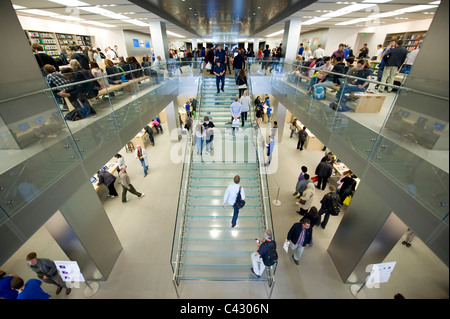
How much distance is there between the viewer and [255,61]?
1144 centimetres

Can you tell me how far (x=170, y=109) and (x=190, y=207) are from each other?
27.7ft

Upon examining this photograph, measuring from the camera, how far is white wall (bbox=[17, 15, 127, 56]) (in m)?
9.22

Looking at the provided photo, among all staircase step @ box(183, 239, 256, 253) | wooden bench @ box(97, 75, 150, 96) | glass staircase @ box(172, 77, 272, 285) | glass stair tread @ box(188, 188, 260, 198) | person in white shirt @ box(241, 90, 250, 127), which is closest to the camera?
wooden bench @ box(97, 75, 150, 96)

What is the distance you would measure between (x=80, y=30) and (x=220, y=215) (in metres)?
15.1

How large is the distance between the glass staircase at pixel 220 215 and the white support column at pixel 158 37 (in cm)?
602

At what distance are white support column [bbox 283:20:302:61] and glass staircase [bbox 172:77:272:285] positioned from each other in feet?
19.6

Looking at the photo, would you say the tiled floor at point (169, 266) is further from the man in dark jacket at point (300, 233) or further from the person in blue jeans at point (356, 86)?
the person in blue jeans at point (356, 86)

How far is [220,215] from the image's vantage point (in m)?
6.36

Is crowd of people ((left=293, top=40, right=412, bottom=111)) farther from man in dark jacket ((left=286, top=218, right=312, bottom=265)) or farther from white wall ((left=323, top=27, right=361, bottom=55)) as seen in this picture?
white wall ((left=323, top=27, right=361, bottom=55))

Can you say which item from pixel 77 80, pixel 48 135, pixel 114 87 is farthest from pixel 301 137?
pixel 48 135

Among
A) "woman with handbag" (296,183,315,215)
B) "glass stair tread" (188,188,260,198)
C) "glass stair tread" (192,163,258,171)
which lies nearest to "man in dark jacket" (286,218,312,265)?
"woman with handbag" (296,183,315,215)
